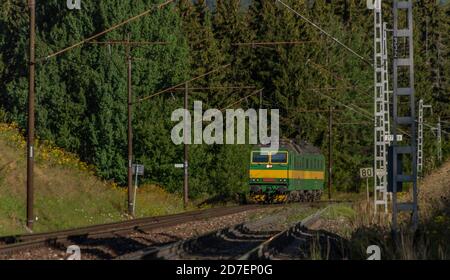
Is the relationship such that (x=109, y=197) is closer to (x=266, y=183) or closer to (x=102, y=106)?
(x=102, y=106)

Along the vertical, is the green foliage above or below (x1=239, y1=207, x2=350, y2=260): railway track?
above

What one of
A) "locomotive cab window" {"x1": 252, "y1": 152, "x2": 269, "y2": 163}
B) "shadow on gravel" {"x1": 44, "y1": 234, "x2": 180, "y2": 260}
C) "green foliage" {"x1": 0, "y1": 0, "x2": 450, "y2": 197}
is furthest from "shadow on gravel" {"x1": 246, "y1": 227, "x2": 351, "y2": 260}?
"locomotive cab window" {"x1": 252, "y1": 152, "x2": 269, "y2": 163}

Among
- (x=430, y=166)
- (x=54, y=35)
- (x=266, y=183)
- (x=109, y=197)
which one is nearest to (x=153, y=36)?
(x=54, y=35)

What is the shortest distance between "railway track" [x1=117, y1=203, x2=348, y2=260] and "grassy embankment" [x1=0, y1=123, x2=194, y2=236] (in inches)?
254

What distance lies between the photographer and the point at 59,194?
39844 millimetres

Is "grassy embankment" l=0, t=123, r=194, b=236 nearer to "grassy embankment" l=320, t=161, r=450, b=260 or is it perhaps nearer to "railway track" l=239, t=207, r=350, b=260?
"railway track" l=239, t=207, r=350, b=260

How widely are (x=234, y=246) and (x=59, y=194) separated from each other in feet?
55.7

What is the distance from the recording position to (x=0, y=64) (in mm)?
66000

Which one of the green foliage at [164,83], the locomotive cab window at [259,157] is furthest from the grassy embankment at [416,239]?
the locomotive cab window at [259,157]

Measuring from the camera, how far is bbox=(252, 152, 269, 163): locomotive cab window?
177 ft

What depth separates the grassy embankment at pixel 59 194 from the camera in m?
34.2

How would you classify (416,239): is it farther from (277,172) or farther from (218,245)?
(277,172)

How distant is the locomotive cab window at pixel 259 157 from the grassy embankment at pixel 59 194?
5582 millimetres

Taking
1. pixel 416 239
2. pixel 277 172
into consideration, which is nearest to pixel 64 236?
pixel 416 239
